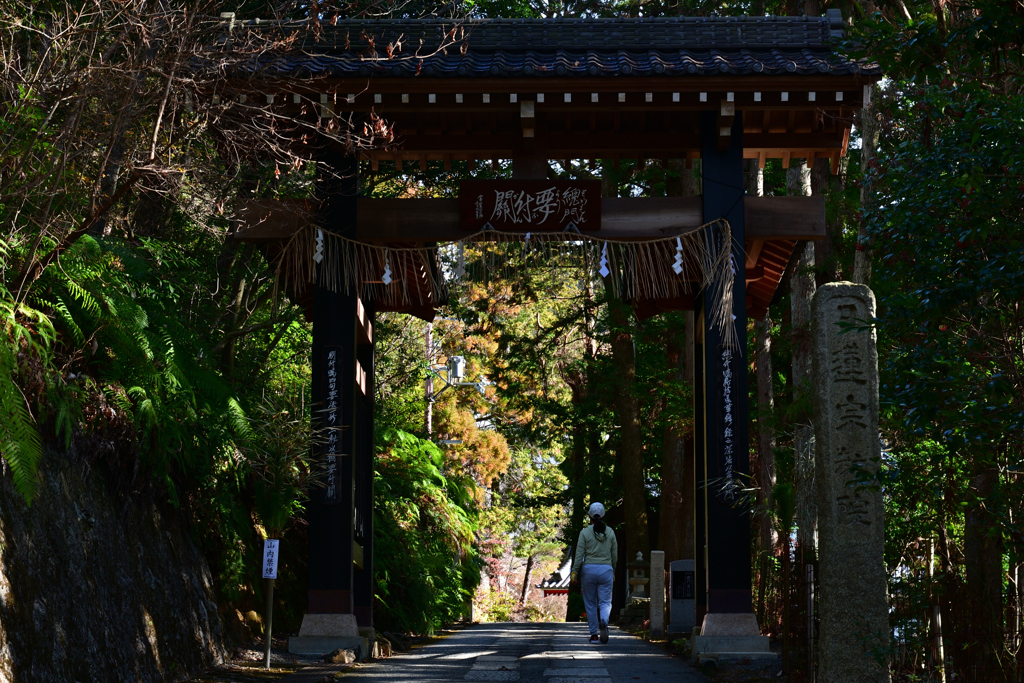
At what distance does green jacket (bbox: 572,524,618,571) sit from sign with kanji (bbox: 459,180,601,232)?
3848 millimetres

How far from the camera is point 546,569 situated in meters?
67.6

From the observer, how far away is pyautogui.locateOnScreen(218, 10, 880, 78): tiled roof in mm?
11086

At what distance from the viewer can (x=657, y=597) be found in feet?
60.2

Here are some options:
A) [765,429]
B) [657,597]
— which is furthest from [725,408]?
[657,597]

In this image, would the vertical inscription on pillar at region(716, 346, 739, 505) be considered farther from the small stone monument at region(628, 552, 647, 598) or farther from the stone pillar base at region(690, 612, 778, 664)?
the small stone monument at region(628, 552, 647, 598)

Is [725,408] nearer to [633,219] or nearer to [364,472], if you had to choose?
[633,219]

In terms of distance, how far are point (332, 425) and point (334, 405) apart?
0.82 ft

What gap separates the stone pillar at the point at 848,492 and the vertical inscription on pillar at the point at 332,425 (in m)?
6.18

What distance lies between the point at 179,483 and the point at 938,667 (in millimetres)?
7961

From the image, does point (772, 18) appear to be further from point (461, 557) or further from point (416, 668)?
point (461, 557)

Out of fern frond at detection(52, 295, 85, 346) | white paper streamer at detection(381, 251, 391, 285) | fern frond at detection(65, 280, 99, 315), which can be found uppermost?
white paper streamer at detection(381, 251, 391, 285)

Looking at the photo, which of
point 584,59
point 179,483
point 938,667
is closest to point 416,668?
point 179,483

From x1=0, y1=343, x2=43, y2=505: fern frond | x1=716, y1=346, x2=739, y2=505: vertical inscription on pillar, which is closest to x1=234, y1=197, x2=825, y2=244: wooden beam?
x1=716, y1=346, x2=739, y2=505: vertical inscription on pillar

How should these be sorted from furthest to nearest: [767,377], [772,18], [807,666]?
1. [767,377]
2. [772,18]
3. [807,666]
